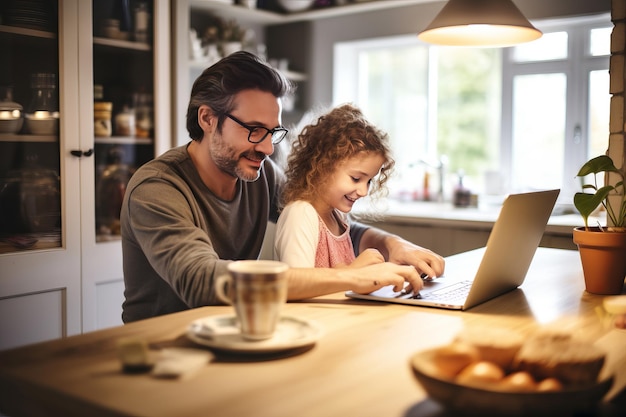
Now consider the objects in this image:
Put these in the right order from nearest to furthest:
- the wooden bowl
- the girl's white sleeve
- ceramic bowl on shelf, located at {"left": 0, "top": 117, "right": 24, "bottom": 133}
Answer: the wooden bowl → the girl's white sleeve → ceramic bowl on shelf, located at {"left": 0, "top": 117, "right": 24, "bottom": 133}

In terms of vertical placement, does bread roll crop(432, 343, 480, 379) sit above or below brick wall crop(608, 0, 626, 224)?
below

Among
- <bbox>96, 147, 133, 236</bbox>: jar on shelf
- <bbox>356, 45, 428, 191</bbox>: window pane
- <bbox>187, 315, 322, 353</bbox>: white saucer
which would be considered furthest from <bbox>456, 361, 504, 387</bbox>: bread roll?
<bbox>356, 45, 428, 191</bbox>: window pane

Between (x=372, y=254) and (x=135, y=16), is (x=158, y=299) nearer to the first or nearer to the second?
(x=372, y=254)

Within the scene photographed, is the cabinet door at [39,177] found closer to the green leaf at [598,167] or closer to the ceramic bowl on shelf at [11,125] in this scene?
the ceramic bowl on shelf at [11,125]

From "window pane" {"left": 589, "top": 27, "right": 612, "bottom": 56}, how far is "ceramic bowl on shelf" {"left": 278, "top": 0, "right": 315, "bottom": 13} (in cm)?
169

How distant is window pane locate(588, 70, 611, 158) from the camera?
11.9 ft

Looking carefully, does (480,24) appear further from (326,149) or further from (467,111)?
(467,111)

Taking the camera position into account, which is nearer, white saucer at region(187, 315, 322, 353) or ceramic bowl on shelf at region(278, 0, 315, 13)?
white saucer at region(187, 315, 322, 353)

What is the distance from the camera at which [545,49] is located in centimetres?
385

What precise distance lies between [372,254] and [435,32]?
82 cm

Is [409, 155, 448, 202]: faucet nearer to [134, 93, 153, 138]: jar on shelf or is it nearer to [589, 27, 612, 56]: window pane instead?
[589, 27, 612, 56]: window pane

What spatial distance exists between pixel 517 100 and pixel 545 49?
321 millimetres

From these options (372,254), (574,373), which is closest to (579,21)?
(372,254)

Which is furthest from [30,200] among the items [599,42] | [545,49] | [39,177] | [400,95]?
[599,42]
